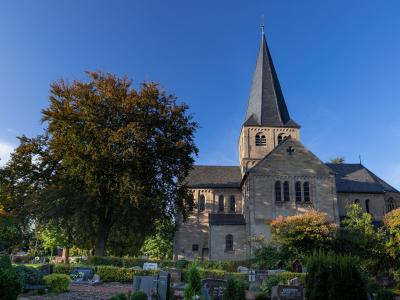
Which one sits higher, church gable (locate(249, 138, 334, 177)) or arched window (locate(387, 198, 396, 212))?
church gable (locate(249, 138, 334, 177))

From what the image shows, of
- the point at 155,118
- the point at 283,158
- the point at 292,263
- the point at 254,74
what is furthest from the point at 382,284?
the point at 254,74

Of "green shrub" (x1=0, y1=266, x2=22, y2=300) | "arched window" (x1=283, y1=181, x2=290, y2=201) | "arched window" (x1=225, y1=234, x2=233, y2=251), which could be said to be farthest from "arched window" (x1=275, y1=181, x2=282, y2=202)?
"green shrub" (x1=0, y1=266, x2=22, y2=300)

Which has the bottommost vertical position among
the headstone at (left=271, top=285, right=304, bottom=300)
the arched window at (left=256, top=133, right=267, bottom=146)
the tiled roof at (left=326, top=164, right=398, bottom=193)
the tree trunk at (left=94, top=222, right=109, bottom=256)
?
the headstone at (left=271, top=285, right=304, bottom=300)

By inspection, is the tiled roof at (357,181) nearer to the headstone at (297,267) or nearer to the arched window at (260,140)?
the arched window at (260,140)

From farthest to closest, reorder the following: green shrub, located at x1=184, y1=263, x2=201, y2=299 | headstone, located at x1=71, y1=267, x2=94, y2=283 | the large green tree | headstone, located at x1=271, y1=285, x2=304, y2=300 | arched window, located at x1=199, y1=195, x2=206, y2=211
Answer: arched window, located at x1=199, y1=195, x2=206, y2=211
the large green tree
headstone, located at x1=71, y1=267, x2=94, y2=283
headstone, located at x1=271, y1=285, x2=304, y2=300
green shrub, located at x1=184, y1=263, x2=201, y2=299

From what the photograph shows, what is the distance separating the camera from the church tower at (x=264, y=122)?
46531 mm

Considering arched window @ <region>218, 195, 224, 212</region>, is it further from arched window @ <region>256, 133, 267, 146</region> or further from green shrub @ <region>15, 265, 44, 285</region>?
green shrub @ <region>15, 265, 44, 285</region>

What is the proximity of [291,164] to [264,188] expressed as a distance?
3621mm

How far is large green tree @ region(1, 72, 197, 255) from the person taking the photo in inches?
1091

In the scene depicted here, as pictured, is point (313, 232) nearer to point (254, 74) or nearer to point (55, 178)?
point (55, 178)

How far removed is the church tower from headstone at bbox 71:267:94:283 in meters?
26.8

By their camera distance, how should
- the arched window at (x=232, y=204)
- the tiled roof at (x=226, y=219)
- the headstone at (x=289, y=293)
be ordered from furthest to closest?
the arched window at (x=232, y=204)
the tiled roof at (x=226, y=219)
the headstone at (x=289, y=293)

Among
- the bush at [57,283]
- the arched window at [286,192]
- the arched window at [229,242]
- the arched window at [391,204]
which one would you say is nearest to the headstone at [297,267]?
the arched window at [286,192]

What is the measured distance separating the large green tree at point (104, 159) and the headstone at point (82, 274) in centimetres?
597
